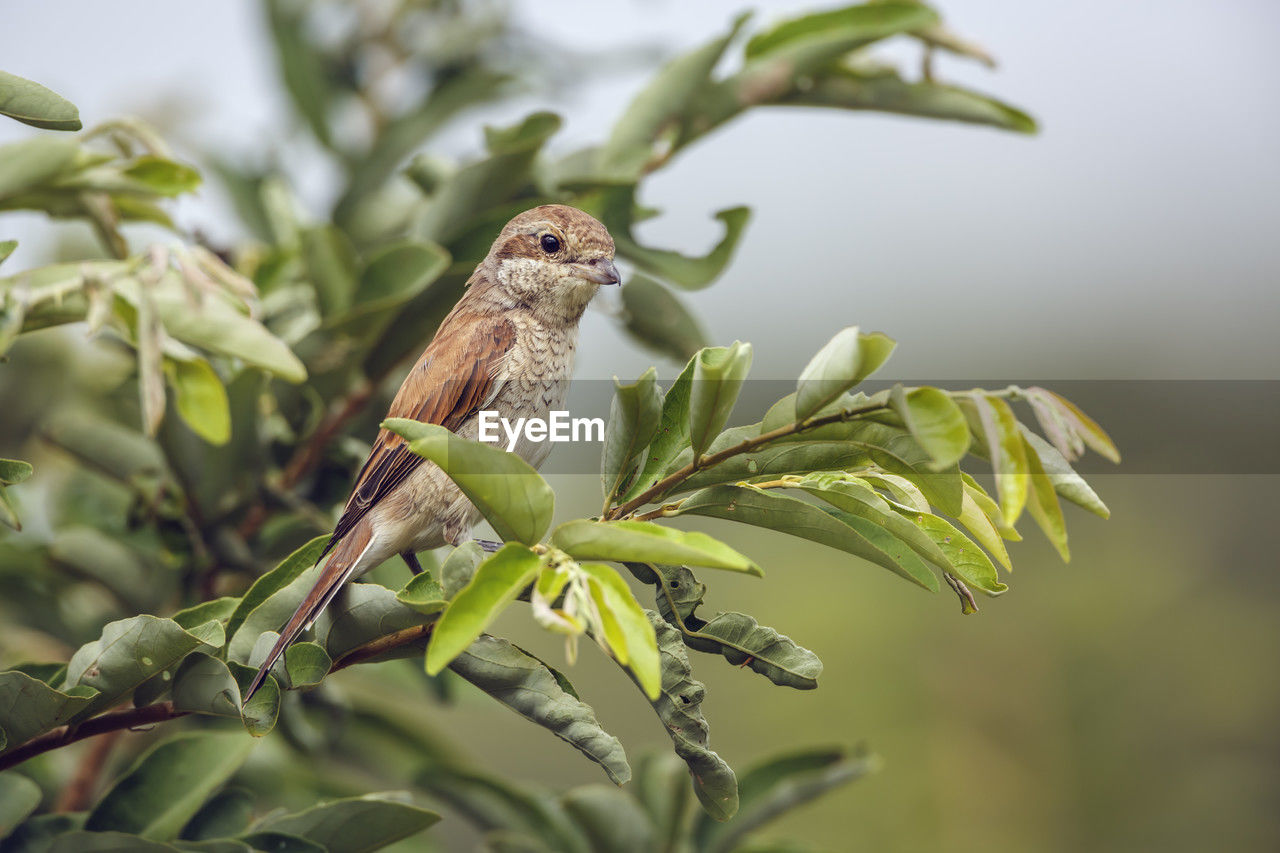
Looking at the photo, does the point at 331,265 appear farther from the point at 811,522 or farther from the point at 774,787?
the point at 774,787

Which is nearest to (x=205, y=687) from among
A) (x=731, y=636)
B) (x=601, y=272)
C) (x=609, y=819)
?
(x=731, y=636)

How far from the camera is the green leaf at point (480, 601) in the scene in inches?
34.6

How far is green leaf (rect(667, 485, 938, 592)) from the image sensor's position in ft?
3.84

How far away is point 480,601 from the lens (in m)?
0.94

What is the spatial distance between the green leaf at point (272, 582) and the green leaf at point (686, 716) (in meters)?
0.55

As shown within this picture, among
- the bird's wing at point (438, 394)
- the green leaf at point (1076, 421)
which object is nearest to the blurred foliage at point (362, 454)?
the green leaf at point (1076, 421)

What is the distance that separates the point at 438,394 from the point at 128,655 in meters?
0.53

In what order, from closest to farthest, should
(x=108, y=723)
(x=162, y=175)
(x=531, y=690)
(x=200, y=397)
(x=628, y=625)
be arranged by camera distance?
(x=628, y=625) < (x=531, y=690) < (x=108, y=723) < (x=200, y=397) < (x=162, y=175)

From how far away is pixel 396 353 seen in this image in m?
2.03

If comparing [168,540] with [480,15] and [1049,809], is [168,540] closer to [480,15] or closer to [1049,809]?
[480,15]

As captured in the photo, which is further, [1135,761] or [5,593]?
[1135,761]

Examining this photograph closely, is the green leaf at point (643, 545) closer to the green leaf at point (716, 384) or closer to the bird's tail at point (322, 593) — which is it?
the green leaf at point (716, 384)

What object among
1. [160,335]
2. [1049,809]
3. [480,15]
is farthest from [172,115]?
[1049,809]

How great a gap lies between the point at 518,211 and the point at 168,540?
51.0 inches
